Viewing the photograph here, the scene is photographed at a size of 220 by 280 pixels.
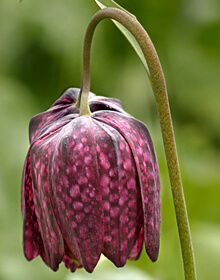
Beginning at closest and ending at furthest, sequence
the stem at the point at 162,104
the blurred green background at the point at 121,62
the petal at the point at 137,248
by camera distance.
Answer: the stem at the point at 162,104, the petal at the point at 137,248, the blurred green background at the point at 121,62

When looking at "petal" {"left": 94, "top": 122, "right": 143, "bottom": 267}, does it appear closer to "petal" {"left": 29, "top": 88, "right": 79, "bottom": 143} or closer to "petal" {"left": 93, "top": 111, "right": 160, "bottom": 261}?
"petal" {"left": 93, "top": 111, "right": 160, "bottom": 261}

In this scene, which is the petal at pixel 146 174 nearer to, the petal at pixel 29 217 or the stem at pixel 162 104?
the stem at pixel 162 104

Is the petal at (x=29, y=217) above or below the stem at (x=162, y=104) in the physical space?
below

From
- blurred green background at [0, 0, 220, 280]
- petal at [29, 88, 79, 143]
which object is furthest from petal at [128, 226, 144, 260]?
blurred green background at [0, 0, 220, 280]

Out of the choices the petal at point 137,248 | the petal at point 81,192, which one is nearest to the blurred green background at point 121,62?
the petal at point 137,248

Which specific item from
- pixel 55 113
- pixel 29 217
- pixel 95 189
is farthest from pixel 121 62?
pixel 95 189

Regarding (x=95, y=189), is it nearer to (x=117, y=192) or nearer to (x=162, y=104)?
(x=117, y=192)
